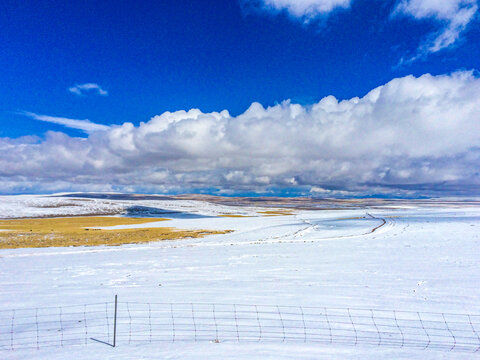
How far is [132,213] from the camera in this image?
99.4 metres

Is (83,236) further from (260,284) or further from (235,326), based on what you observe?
(235,326)

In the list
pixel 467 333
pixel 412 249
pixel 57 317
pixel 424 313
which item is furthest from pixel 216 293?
pixel 412 249

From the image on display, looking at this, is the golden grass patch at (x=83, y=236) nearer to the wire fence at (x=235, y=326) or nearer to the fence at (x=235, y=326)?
the wire fence at (x=235, y=326)

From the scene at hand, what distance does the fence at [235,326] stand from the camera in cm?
795

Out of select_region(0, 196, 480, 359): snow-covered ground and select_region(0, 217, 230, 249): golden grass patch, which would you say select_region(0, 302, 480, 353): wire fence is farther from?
select_region(0, 217, 230, 249): golden grass patch

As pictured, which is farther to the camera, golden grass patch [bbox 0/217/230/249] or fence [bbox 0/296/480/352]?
golden grass patch [bbox 0/217/230/249]

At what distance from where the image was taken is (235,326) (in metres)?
8.88

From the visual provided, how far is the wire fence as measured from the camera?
7949 mm

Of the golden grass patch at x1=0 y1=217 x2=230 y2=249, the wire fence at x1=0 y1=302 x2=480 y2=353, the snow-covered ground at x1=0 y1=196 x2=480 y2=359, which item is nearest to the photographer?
the snow-covered ground at x1=0 y1=196 x2=480 y2=359

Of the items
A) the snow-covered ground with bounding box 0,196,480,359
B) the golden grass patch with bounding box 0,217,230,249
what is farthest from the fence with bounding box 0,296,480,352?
the golden grass patch with bounding box 0,217,230,249

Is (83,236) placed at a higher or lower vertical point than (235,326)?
lower

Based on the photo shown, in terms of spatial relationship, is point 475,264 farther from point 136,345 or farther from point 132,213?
point 132,213

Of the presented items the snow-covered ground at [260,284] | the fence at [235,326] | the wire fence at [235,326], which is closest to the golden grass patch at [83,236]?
the snow-covered ground at [260,284]

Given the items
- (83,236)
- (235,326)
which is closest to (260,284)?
(235,326)
